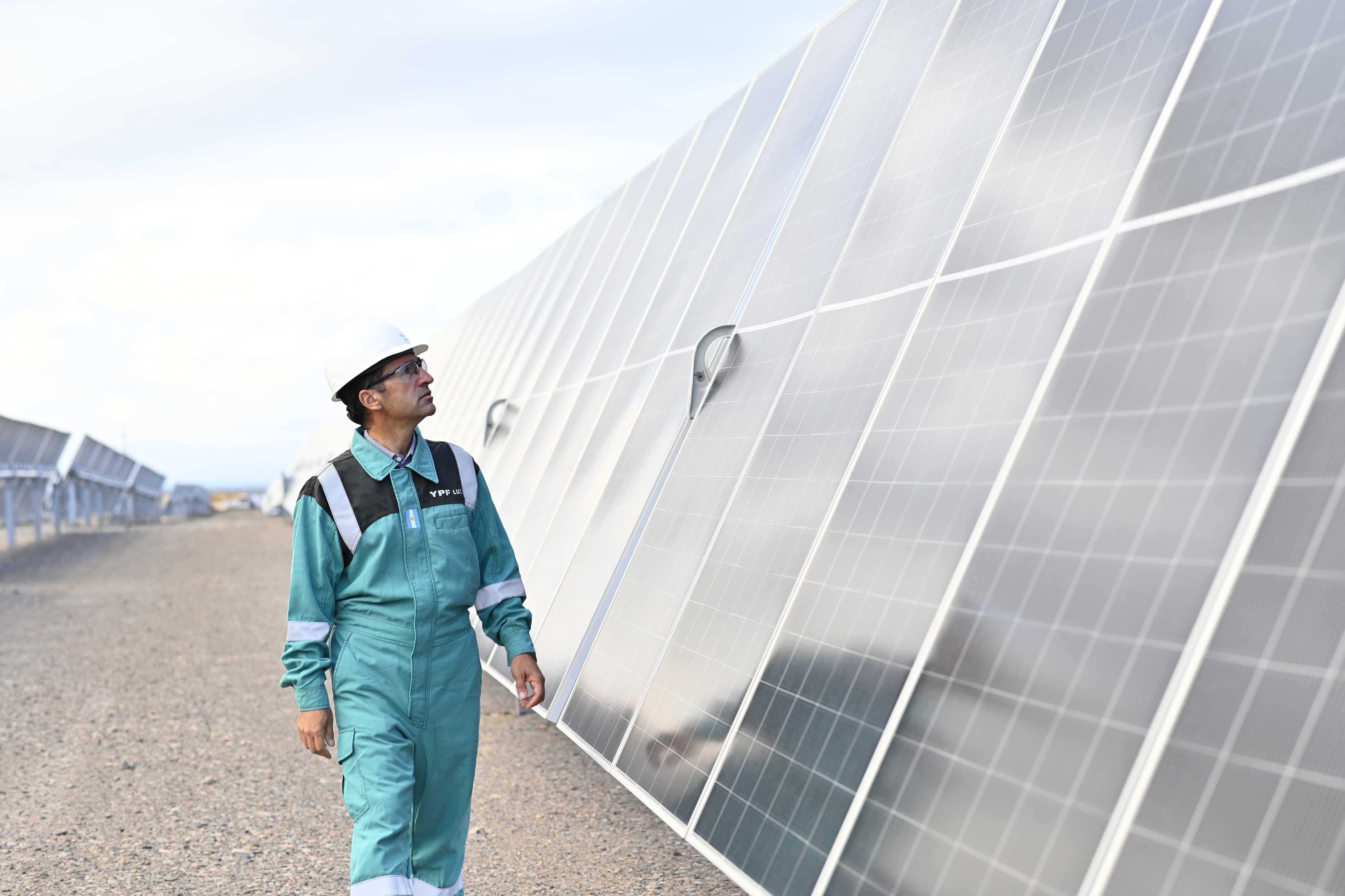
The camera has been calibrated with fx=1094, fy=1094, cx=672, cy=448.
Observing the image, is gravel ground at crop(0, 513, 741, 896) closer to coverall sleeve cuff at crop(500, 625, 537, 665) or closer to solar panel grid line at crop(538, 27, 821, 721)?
solar panel grid line at crop(538, 27, 821, 721)

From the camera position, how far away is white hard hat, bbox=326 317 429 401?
4.29 m

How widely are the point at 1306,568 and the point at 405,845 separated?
3.01 m

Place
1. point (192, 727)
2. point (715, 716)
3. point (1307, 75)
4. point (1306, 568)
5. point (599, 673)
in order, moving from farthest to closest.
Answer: point (192, 727) → point (599, 673) → point (715, 716) → point (1307, 75) → point (1306, 568)

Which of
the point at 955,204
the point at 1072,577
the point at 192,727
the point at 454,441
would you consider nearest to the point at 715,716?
the point at 1072,577

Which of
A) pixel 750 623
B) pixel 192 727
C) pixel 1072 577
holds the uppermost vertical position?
pixel 1072 577

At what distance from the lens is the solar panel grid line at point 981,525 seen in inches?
138

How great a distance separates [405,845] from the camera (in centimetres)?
391

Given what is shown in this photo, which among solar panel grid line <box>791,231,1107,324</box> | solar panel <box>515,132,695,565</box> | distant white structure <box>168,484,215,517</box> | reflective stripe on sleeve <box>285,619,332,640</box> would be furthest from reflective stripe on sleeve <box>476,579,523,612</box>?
distant white structure <box>168,484,215,517</box>

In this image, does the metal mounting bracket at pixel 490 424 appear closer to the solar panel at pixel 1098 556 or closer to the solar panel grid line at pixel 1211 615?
the solar panel at pixel 1098 556

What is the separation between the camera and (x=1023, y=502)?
3469 mm

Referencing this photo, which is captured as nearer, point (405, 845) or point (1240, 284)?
point (1240, 284)

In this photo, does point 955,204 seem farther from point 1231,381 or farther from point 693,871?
point 693,871

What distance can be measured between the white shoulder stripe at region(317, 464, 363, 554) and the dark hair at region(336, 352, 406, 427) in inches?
10.5

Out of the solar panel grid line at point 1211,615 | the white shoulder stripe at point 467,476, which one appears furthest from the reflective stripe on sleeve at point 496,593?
the solar panel grid line at point 1211,615
